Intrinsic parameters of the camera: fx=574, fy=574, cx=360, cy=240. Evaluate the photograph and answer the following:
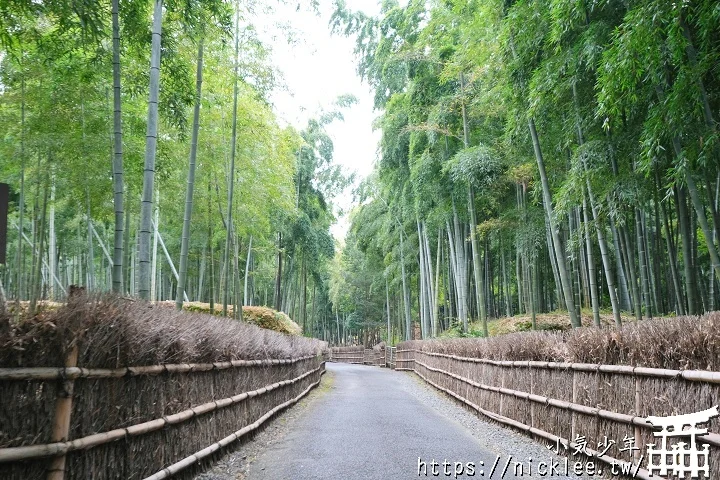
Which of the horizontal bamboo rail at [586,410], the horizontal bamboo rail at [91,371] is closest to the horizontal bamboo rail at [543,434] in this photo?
the horizontal bamboo rail at [586,410]

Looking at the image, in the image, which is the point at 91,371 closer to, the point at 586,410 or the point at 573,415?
the point at 586,410

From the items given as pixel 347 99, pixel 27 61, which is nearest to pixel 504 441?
pixel 27 61

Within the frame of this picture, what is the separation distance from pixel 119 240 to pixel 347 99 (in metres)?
15.3

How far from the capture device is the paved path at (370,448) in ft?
12.4

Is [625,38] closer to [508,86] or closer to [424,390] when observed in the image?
[508,86]

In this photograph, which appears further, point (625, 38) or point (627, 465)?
point (625, 38)

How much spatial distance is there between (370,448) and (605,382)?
6.08 ft

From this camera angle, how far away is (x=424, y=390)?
1080cm

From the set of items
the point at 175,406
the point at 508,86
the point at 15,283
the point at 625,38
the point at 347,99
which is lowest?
the point at 175,406

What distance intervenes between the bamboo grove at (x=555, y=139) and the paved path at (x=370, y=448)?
2396 millimetres

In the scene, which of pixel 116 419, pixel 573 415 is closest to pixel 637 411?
pixel 573 415

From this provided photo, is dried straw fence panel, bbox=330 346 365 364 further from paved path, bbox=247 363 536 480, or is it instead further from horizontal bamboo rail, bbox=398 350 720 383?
horizontal bamboo rail, bbox=398 350 720 383

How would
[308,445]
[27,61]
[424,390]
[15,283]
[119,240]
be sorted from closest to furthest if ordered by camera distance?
[15,283] → [119,240] → [308,445] → [27,61] → [424,390]

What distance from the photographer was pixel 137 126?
6.82m
